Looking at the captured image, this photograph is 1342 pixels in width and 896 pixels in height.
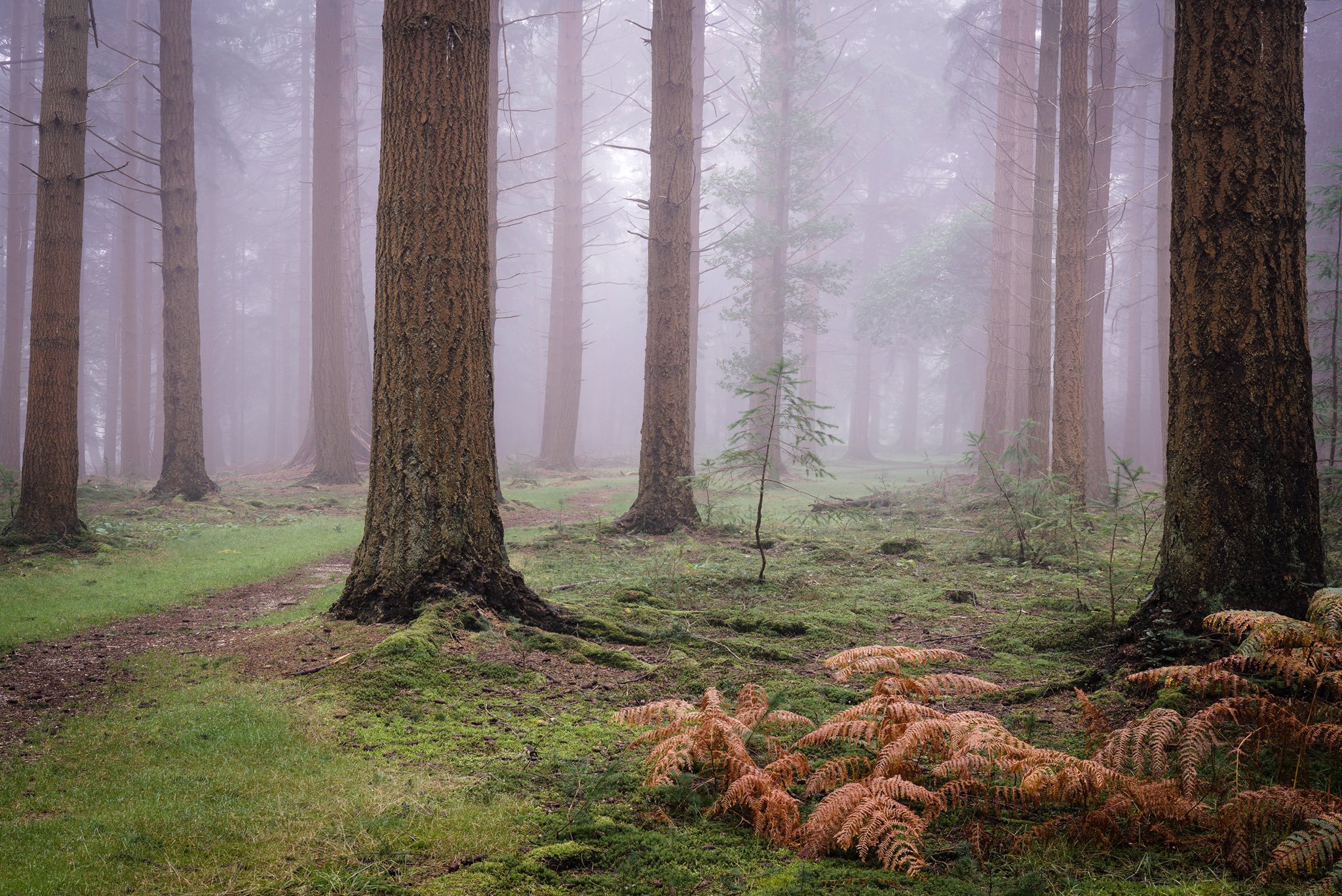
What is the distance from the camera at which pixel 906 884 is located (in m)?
2.55

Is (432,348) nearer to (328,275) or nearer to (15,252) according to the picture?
(328,275)

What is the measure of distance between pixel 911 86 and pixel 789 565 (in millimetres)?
36927

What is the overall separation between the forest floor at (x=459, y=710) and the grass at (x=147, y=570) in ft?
0.18

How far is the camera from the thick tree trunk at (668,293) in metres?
11.6

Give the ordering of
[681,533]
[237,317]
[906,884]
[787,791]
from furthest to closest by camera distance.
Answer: [237,317] → [681,533] → [787,791] → [906,884]

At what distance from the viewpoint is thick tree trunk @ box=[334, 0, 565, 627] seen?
5.70 m

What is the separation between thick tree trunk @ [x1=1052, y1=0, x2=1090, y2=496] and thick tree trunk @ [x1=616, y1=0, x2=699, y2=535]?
603 cm

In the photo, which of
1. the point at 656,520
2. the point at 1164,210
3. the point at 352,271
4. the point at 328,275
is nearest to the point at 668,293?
the point at 656,520

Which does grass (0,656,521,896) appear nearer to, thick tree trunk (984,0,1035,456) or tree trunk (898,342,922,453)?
thick tree trunk (984,0,1035,456)

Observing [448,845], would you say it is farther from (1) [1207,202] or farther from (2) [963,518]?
(2) [963,518]

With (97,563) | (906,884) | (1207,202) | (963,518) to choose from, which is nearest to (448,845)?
(906,884)

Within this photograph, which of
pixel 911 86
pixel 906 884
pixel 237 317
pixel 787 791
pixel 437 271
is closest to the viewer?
pixel 906 884

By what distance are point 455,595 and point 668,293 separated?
7260mm

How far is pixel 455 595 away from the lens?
221 inches
